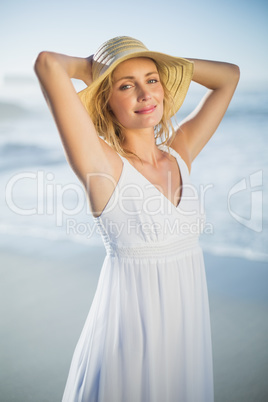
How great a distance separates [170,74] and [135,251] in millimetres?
690

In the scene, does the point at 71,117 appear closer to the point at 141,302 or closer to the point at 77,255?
the point at 141,302

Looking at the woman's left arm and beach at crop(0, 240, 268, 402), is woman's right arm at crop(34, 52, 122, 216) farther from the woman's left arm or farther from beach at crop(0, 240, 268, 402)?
beach at crop(0, 240, 268, 402)

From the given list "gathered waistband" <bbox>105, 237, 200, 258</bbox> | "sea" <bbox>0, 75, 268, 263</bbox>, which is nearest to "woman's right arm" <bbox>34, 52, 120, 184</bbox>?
"gathered waistband" <bbox>105, 237, 200, 258</bbox>

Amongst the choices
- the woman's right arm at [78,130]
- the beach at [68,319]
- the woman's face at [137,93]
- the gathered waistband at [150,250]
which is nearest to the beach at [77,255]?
the beach at [68,319]

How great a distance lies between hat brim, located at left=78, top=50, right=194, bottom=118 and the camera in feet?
4.46

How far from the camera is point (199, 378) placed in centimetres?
155

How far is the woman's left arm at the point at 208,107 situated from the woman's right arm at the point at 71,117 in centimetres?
50

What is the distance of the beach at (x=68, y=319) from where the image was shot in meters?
2.34

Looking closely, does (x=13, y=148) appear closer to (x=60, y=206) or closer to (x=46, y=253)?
(x=60, y=206)

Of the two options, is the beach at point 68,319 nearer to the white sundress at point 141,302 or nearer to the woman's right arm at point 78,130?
the white sundress at point 141,302

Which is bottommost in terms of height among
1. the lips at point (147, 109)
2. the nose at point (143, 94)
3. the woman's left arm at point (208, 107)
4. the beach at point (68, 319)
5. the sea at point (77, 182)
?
the beach at point (68, 319)

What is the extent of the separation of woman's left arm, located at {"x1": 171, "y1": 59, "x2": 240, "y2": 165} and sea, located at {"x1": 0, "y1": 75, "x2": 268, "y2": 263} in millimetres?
1765

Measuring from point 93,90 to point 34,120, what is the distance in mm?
7585

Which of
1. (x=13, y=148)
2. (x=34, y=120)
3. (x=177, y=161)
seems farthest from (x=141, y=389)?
(x=34, y=120)
